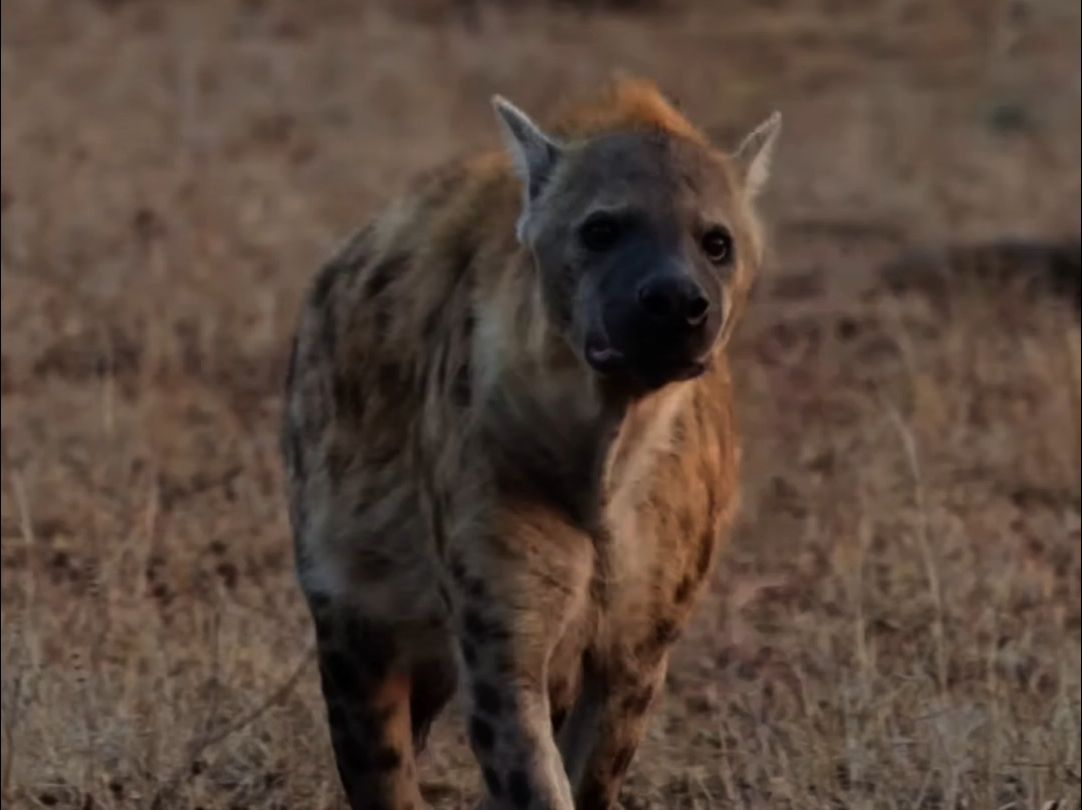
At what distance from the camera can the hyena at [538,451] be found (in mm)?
4043

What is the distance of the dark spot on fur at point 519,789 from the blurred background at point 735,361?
1.88 feet

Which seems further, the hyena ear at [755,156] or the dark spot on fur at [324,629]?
the dark spot on fur at [324,629]

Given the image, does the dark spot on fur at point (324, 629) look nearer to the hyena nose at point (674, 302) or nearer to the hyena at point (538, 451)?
the hyena at point (538, 451)

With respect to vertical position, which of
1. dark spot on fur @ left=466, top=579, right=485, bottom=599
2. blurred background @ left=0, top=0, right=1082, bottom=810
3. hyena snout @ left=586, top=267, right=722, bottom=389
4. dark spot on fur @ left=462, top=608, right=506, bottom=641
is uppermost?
hyena snout @ left=586, top=267, right=722, bottom=389

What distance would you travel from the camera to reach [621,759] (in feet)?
14.5

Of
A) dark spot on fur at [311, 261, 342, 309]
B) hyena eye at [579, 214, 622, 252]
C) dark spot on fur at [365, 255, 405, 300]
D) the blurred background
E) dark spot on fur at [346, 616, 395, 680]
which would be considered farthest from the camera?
the blurred background

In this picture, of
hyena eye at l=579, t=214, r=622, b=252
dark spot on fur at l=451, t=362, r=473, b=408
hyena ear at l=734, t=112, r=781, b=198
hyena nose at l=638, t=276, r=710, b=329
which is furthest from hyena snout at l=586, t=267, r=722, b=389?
hyena ear at l=734, t=112, r=781, b=198

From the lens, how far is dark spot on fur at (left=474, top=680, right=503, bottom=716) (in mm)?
4125

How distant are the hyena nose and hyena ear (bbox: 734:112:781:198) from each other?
42 cm

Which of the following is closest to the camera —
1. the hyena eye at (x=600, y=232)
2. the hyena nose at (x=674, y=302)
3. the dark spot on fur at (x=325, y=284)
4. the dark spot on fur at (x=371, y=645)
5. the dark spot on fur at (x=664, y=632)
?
the hyena nose at (x=674, y=302)

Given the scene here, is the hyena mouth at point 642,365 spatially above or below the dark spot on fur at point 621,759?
above

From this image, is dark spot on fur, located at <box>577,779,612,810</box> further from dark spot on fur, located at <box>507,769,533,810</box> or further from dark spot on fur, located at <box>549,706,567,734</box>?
dark spot on fur, located at <box>507,769,533,810</box>

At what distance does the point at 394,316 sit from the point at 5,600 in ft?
5.89

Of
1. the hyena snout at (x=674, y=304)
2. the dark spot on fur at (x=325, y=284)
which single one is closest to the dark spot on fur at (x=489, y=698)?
the hyena snout at (x=674, y=304)
